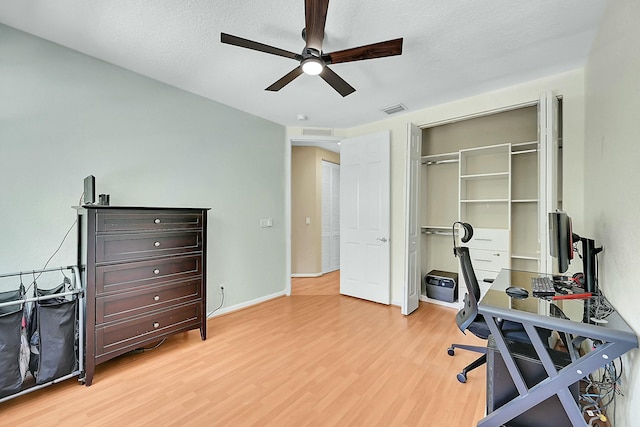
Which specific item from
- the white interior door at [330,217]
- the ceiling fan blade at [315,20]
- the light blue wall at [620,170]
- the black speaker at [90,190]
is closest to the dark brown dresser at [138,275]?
the black speaker at [90,190]

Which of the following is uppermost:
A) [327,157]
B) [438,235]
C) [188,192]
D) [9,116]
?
[327,157]

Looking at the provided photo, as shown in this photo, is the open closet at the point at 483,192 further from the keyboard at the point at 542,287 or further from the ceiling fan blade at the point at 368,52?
the ceiling fan blade at the point at 368,52

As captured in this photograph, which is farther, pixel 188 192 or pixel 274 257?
pixel 274 257

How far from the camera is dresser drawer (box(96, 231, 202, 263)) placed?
6.64 ft

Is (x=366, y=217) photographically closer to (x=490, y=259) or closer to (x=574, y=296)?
(x=490, y=259)

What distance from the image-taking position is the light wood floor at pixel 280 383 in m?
1.66

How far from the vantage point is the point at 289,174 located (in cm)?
412

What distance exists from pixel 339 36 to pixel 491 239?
280 cm

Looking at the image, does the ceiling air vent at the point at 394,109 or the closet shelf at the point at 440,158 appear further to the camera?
the closet shelf at the point at 440,158

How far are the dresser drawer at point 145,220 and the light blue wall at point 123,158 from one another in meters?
0.51

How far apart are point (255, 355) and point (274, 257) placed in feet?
5.50

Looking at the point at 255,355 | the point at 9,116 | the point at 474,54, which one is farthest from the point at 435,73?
the point at 9,116

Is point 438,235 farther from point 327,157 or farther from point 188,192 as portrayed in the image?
point 188,192

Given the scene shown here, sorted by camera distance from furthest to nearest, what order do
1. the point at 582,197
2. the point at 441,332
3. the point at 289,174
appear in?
the point at 289,174 < the point at 441,332 < the point at 582,197
